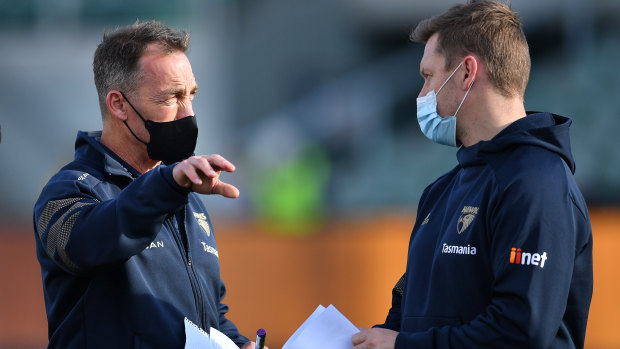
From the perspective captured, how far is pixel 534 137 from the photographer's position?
10.3 ft

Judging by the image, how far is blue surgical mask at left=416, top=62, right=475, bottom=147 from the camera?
3483 mm

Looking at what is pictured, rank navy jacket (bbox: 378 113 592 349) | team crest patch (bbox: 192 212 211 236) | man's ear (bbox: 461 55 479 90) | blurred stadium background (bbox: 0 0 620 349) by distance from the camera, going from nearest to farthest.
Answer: navy jacket (bbox: 378 113 592 349), man's ear (bbox: 461 55 479 90), team crest patch (bbox: 192 212 211 236), blurred stadium background (bbox: 0 0 620 349)

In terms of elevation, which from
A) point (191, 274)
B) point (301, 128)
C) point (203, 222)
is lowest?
point (301, 128)

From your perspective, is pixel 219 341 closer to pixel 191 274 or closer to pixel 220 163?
pixel 191 274

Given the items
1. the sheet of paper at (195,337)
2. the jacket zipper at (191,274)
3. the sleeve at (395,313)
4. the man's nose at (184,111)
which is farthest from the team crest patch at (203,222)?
the sleeve at (395,313)

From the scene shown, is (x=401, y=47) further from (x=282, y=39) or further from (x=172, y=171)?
(x=172, y=171)

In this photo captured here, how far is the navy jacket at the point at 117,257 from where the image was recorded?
2.96 m

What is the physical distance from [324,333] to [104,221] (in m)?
0.94

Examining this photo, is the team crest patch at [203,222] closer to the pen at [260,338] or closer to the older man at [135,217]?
the older man at [135,217]

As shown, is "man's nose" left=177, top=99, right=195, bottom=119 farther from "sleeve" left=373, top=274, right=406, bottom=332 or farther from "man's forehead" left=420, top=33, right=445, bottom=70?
"sleeve" left=373, top=274, right=406, bottom=332

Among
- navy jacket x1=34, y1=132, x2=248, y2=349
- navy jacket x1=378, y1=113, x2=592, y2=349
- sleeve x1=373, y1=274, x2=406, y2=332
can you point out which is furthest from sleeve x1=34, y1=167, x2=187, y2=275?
sleeve x1=373, y1=274, x2=406, y2=332

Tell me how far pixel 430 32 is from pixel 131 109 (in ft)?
4.05

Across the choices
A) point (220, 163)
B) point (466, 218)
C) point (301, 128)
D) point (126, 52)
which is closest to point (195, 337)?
point (220, 163)

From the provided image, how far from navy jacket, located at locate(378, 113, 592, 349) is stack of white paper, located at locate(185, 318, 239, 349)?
2.22ft
